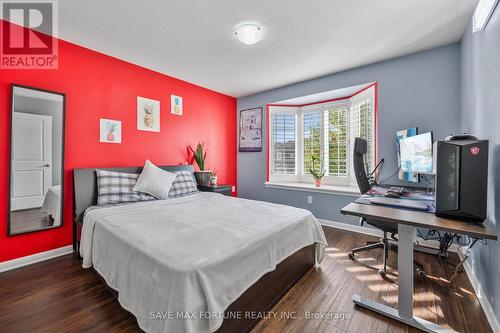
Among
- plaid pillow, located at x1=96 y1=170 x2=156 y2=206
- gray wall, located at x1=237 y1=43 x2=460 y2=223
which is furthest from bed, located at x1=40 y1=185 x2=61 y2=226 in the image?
gray wall, located at x1=237 y1=43 x2=460 y2=223

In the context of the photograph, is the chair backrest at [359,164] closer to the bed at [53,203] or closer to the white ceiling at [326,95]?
the white ceiling at [326,95]

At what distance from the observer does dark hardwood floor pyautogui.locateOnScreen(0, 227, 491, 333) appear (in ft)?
4.83

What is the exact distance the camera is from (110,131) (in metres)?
2.88

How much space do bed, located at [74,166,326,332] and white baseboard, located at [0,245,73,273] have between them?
1.74 ft

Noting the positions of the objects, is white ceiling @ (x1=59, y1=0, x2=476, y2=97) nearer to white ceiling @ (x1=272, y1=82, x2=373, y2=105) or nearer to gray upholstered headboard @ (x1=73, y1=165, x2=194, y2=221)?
white ceiling @ (x1=272, y1=82, x2=373, y2=105)

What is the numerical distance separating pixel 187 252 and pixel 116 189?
1.85m

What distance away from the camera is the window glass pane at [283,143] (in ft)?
14.4

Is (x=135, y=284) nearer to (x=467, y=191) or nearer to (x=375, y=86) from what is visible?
(x=467, y=191)

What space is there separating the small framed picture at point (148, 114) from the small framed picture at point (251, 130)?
1.89m

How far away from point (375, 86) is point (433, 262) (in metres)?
2.35

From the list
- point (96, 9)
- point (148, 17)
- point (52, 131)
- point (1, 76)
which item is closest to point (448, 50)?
point (148, 17)

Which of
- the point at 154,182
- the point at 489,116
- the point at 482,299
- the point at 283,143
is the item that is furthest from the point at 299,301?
the point at 283,143

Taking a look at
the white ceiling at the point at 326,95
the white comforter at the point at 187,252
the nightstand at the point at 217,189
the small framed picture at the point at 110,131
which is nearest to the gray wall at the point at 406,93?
the white ceiling at the point at 326,95

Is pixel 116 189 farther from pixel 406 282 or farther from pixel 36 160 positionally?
pixel 406 282
